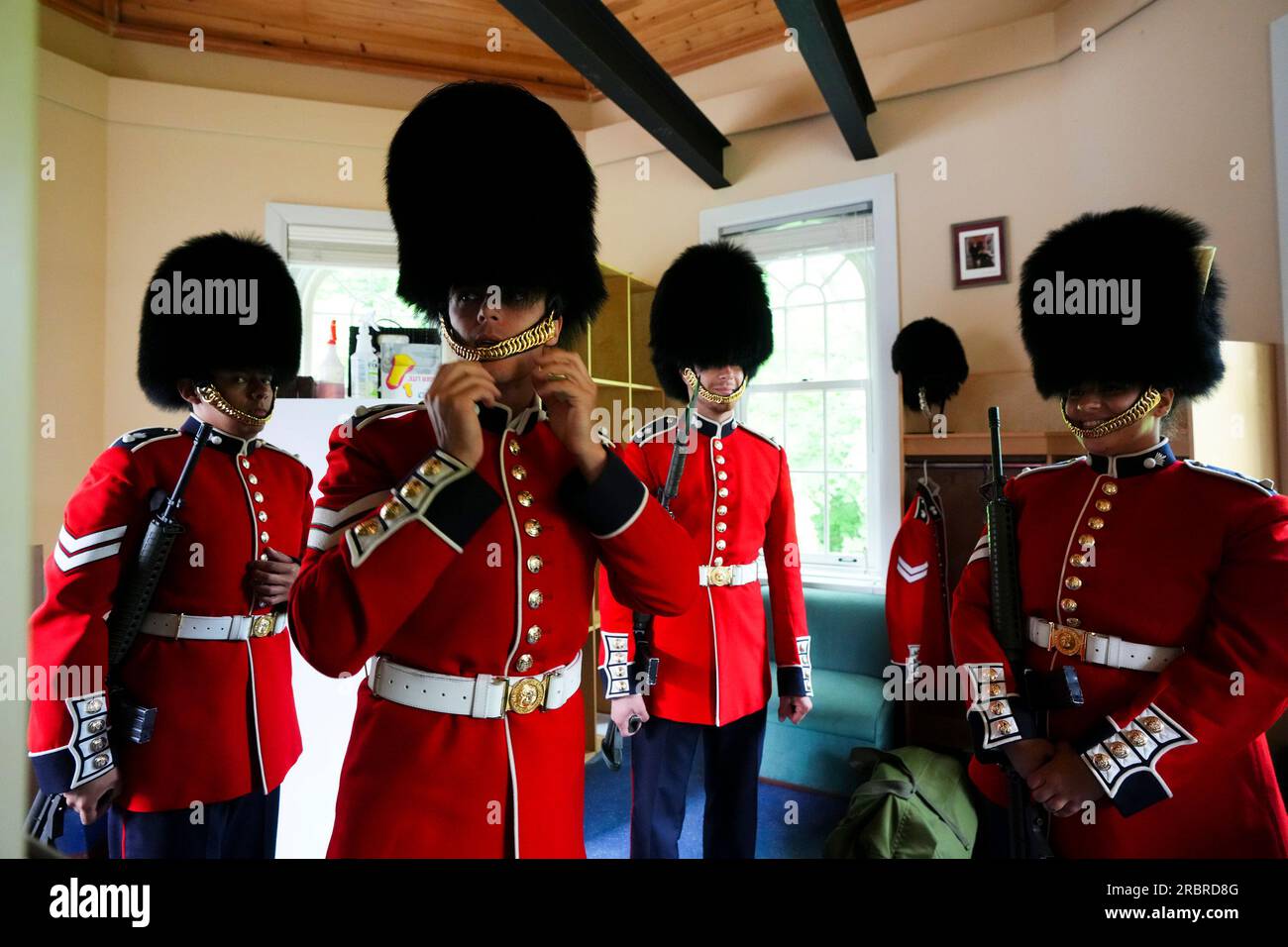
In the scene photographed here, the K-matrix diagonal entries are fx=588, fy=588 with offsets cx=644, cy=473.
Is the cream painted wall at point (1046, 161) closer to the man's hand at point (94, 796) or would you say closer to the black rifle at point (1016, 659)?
the black rifle at point (1016, 659)

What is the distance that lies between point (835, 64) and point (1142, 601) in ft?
7.39

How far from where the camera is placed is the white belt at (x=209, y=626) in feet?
3.94

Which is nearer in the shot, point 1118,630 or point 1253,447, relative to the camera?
point 1118,630

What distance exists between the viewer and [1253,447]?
182cm

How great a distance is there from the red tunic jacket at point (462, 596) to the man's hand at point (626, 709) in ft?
2.04

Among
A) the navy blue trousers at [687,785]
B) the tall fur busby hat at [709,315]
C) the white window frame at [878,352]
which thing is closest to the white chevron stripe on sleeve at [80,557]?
the navy blue trousers at [687,785]

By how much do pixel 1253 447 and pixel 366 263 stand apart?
147 inches

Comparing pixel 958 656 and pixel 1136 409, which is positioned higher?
pixel 1136 409

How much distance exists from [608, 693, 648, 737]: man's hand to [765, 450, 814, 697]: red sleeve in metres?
0.40

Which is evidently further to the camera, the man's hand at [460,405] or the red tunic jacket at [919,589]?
the red tunic jacket at [919,589]

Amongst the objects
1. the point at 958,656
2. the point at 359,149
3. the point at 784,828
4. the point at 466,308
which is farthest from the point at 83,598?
the point at 359,149

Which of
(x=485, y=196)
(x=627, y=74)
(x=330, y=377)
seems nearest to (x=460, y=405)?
(x=485, y=196)
